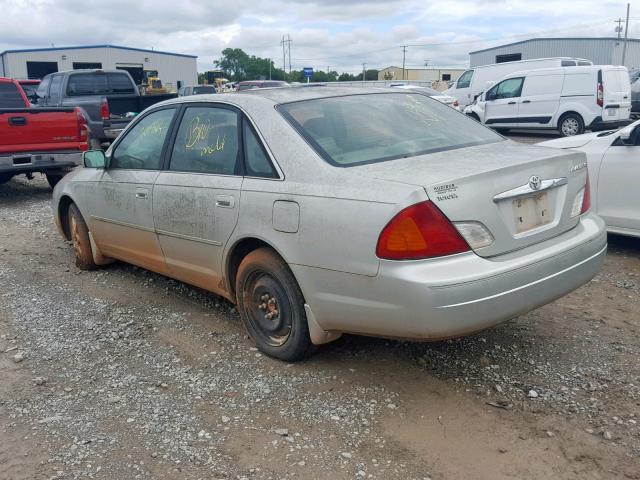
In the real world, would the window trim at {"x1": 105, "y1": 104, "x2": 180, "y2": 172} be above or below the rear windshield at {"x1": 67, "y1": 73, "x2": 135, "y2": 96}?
below

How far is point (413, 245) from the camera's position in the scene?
10.1 feet

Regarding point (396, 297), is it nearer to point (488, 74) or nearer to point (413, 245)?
point (413, 245)

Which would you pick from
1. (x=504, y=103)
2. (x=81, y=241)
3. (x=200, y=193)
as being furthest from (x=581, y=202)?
(x=504, y=103)

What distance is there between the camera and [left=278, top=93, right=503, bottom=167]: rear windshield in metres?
3.73

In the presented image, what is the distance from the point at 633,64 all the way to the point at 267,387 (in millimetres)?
46260

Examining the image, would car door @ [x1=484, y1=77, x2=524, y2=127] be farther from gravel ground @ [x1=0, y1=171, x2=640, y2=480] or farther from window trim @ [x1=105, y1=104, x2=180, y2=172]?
window trim @ [x1=105, y1=104, x2=180, y2=172]

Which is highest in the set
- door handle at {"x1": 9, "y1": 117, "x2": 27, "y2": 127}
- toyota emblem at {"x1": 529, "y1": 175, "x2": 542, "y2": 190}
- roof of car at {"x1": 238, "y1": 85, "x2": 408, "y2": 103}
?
roof of car at {"x1": 238, "y1": 85, "x2": 408, "y2": 103}

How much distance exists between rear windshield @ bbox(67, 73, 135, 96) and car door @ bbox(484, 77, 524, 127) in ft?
33.7

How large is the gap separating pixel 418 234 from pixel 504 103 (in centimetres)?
1681

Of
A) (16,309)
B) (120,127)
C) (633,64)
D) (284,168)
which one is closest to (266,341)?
(284,168)

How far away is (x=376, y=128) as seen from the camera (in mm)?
3984

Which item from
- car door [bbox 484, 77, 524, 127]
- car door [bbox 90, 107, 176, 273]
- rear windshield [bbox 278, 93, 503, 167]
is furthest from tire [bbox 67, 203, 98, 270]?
car door [bbox 484, 77, 524, 127]

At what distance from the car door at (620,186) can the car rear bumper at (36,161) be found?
7.21 metres

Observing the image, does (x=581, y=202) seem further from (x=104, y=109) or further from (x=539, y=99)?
(x=539, y=99)
